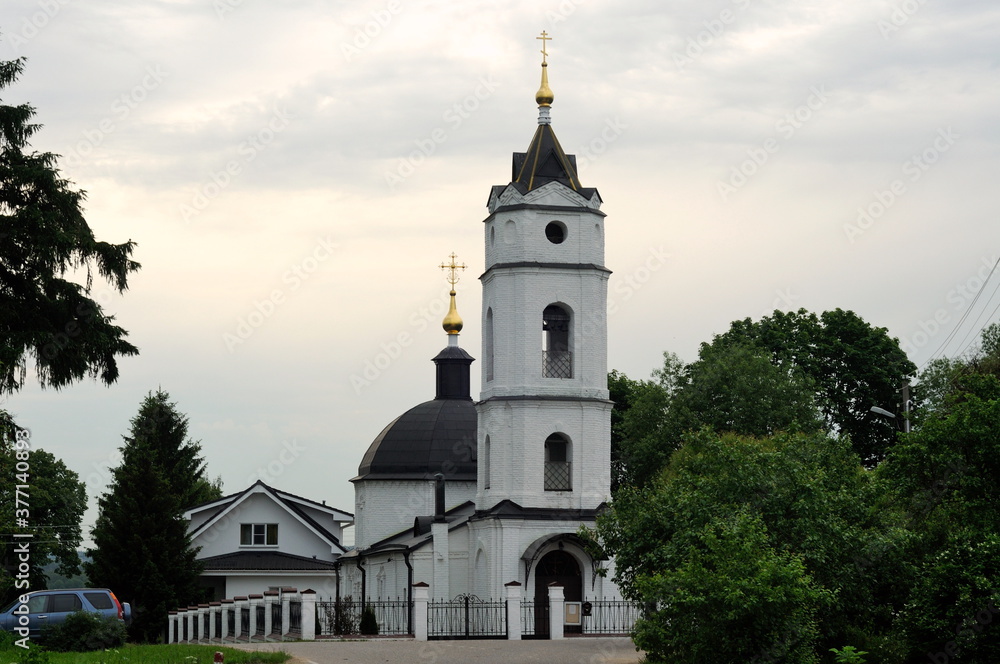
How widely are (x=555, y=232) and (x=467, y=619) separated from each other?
11.3 m

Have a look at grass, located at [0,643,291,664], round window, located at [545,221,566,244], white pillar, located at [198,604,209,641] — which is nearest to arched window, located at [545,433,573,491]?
round window, located at [545,221,566,244]

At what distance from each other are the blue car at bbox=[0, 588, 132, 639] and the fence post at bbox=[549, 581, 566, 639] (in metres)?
10.9

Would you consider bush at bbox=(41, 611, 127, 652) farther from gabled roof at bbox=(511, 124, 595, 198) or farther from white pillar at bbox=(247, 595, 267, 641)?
gabled roof at bbox=(511, 124, 595, 198)

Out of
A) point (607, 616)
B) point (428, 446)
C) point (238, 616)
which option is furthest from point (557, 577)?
point (428, 446)

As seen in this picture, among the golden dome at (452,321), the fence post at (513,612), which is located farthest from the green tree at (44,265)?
the golden dome at (452,321)

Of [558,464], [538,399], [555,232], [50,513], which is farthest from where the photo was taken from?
[50,513]

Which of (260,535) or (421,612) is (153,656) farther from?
(260,535)

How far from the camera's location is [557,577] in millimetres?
38781

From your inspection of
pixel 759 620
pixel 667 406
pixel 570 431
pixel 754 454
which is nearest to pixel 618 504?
pixel 754 454

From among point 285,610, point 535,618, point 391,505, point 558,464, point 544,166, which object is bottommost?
point 535,618

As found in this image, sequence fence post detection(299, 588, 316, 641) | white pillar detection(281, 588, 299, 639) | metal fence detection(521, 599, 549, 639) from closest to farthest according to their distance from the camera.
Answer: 1. fence post detection(299, 588, 316, 641)
2. white pillar detection(281, 588, 299, 639)
3. metal fence detection(521, 599, 549, 639)

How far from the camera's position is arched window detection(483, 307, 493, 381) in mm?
40844

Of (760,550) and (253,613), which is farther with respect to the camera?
(253,613)

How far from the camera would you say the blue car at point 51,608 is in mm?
26500
